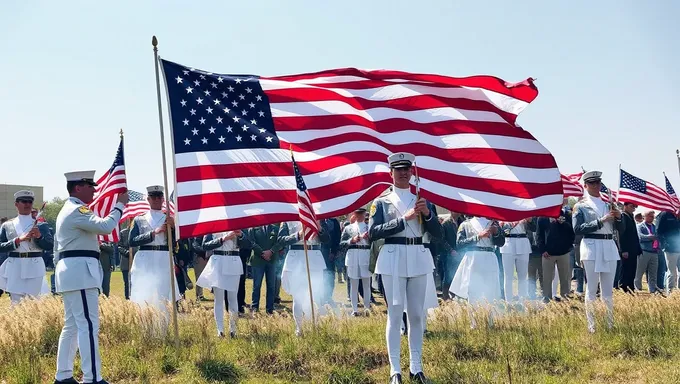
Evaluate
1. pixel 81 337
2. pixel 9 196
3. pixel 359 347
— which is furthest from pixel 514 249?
pixel 9 196

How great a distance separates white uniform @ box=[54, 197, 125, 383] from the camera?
305 inches

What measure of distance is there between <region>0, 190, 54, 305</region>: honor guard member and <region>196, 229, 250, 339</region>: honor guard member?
3.18 metres

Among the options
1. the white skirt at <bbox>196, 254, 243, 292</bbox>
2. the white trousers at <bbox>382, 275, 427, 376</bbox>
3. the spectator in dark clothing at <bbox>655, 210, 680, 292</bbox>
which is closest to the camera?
the white trousers at <bbox>382, 275, 427, 376</bbox>

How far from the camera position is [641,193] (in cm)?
1453

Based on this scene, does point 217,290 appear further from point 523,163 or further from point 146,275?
point 523,163

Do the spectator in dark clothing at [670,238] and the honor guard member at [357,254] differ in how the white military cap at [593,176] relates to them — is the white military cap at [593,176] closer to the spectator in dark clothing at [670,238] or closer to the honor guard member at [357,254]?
the honor guard member at [357,254]

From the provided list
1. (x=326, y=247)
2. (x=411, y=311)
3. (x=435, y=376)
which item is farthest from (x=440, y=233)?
(x=326, y=247)

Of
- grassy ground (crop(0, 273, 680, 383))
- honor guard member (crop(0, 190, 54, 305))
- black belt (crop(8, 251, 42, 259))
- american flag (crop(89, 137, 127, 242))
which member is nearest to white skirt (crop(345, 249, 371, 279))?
grassy ground (crop(0, 273, 680, 383))

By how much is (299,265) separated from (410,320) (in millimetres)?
5127

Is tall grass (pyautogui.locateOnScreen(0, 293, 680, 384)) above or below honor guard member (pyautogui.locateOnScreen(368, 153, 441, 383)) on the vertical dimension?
below

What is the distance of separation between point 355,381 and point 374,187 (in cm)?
248

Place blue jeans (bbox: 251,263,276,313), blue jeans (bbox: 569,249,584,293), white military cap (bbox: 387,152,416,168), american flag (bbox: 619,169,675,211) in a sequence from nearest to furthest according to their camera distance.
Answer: white military cap (bbox: 387,152,416,168)
american flag (bbox: 619,169,675,211)
blue jeans (bbox: 251,263,276,313)
blue jeans (bbox: 569,249,584,293)

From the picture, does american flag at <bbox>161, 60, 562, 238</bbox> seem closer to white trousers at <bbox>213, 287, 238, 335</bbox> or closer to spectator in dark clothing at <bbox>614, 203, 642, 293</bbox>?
white trousers at <bbox>213, 287, 238, 335</bbox>

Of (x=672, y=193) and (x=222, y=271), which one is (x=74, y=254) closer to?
(x=222, y=271)
